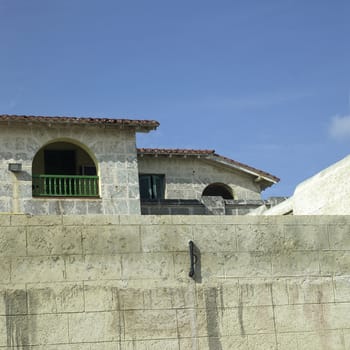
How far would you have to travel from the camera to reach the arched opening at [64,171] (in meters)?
25.0

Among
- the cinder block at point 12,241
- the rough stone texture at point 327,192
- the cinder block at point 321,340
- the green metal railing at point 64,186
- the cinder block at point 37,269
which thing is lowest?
the cinder block at point 321,340

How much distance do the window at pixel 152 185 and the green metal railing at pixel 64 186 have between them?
142 inches

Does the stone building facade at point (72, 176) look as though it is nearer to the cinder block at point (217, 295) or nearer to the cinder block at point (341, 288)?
the cinder block at point (341, 288)

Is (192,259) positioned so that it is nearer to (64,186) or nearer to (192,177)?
(64,186)

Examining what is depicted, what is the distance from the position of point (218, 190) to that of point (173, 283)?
67.2 ft

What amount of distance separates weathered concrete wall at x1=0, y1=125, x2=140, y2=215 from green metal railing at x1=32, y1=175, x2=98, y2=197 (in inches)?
15.7

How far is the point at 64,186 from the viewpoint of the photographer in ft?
83.6

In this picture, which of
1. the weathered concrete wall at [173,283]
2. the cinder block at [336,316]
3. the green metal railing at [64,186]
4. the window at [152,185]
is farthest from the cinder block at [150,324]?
the window at [152,185]

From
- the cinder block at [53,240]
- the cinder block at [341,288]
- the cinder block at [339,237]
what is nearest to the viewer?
the cinder block at [53,240]

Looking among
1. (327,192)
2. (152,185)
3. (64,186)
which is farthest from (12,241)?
(152,185)

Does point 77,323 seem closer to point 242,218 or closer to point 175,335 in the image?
point 175,335

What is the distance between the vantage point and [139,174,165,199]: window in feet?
94.4

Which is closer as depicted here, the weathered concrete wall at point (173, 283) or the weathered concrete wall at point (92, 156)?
the weathered concrete wall at point (173, 283)

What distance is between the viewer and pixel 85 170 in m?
26.8
